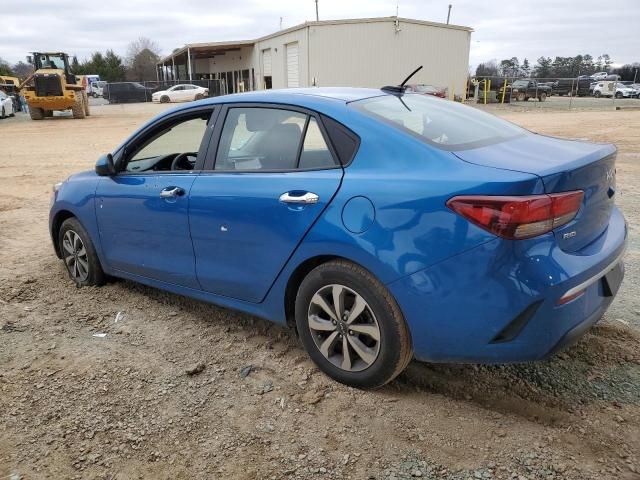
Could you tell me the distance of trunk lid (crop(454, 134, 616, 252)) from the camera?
2490 millimetres

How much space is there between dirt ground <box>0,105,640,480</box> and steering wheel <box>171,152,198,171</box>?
3.53 feet

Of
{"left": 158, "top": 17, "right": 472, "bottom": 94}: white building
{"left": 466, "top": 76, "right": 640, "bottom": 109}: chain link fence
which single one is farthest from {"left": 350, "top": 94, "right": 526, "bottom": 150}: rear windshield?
{"left": 466, "top": 76, "right": 640, "bottom": 109}: chain link fence

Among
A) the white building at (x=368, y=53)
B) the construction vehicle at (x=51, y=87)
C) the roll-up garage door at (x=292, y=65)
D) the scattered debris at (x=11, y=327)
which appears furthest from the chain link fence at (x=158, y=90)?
the scattered debris at (x=11, y=327)

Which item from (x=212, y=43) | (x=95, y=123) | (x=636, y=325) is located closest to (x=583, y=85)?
(x=212, y=43)

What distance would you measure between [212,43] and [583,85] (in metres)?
30.5

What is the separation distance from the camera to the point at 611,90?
4253 centimetres

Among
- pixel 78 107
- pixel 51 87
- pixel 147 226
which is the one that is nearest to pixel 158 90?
pixel 78 107

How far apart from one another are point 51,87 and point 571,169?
2673 cm

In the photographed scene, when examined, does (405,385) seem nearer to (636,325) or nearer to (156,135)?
(636,325)

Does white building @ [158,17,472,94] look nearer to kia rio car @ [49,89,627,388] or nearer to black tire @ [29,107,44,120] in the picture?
black tire @ [29,107,44,120]

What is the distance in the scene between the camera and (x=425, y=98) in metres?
3.72

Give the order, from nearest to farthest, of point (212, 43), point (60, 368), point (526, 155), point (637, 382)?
1. point (526, 155)
2. point (637, 382)
3. point (60, 368)
4. point (212, 43)

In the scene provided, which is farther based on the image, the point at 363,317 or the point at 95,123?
the point at 95,123

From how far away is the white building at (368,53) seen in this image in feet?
109
